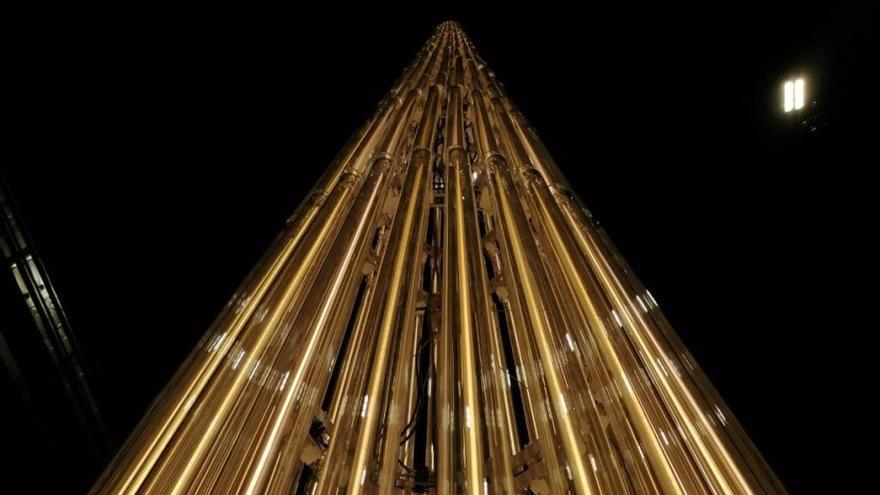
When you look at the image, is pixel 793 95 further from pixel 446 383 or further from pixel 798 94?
pixel 446 383

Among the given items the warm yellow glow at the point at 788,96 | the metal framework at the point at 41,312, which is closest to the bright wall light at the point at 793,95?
the warm yellow glow at the point at 788,96

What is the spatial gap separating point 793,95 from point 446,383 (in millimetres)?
4085

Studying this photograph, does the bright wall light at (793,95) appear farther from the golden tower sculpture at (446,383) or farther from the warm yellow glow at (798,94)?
the golden tower sculpture at (446,383)

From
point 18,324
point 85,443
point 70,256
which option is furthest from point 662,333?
point 85,443

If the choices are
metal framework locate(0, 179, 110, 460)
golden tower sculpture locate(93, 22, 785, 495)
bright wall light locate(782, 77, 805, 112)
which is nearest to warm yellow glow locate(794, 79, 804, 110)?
bright wall light locate(782, 77, 805, 112)

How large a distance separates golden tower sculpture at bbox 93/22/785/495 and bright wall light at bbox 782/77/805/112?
9.94 feet

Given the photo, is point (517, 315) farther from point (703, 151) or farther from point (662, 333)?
point (703, 151)

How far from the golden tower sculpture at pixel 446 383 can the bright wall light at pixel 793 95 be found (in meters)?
3.03

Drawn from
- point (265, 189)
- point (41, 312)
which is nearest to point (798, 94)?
point (265, 189)

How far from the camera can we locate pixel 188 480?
768mm

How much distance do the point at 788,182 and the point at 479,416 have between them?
3.40m

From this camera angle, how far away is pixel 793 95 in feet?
12.4

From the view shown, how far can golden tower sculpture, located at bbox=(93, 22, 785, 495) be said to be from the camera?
0.80 meters

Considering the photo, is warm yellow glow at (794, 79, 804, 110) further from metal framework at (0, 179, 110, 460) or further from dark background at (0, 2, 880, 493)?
metal framework at (0, 179, 110, 460)
